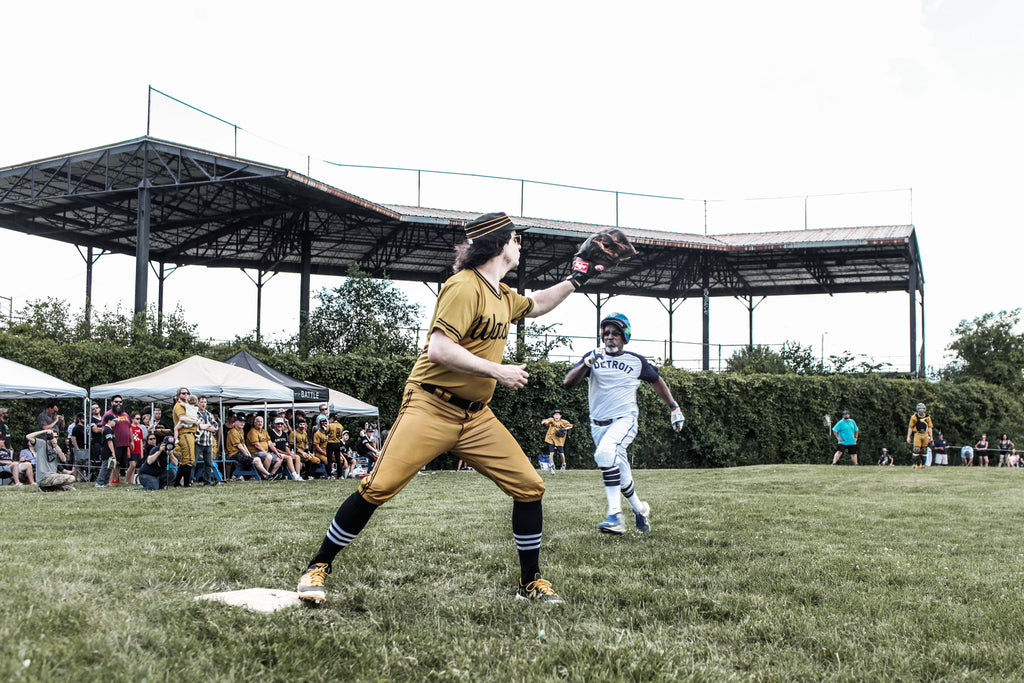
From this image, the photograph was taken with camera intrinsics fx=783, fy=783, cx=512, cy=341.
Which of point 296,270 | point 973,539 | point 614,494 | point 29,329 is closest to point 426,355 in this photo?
point 614,494

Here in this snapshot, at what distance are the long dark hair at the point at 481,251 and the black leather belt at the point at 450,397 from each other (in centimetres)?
68

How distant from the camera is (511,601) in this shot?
4105mm

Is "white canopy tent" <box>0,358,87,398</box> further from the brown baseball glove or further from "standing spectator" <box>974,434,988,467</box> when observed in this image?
"standing spectator" <box>974,434,988,467</box>

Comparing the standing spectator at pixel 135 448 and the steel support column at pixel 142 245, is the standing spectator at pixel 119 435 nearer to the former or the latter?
the standing spectator at pixel 135 448

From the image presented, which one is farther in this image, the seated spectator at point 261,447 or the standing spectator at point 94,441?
the seated spectator at point 261,447

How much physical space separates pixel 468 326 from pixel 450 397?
0.39 m

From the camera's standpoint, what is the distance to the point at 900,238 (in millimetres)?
31250

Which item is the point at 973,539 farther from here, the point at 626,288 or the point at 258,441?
the point at 626,288

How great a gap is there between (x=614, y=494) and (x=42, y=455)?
12.1m

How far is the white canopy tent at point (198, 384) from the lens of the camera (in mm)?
15359

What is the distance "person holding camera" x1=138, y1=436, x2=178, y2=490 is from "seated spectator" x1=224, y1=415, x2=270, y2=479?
2.77 metres

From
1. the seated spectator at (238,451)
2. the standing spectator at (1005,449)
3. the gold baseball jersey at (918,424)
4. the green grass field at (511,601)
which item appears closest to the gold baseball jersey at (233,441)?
the seated spectator at (238,451)

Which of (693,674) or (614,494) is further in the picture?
(614,494)

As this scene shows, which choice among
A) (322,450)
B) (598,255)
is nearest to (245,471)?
(322,450)
